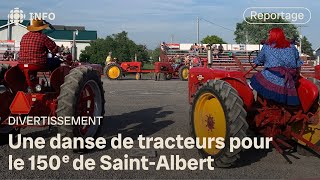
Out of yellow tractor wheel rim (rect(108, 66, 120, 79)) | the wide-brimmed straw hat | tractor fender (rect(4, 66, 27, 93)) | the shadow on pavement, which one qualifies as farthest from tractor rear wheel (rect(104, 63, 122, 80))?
the wide-brimmed straw hat

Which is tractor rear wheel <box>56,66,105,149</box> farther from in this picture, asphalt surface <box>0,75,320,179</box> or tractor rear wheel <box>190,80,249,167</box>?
tractor rear wheel <box>190,80,249,167</box>

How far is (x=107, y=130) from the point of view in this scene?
27.6 feet

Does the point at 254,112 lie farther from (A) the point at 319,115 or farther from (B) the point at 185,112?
(B) the point at 185,112

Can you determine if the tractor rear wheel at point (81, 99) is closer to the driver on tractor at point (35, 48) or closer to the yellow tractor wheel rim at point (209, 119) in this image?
the driver on tractor at point (35, 48)

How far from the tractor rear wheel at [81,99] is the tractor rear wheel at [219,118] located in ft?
5.46

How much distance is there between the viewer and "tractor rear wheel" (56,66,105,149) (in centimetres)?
613

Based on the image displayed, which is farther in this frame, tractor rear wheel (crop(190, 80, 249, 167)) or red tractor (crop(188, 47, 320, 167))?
red tractor (crop(188, 47, 320, 167))

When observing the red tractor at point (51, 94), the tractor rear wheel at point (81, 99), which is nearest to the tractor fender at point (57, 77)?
the red tractor at point (51, 94)

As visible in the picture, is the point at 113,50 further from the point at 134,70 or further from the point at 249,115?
the point at 249,115

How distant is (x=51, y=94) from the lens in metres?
7.00

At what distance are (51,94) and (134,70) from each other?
1924 cm

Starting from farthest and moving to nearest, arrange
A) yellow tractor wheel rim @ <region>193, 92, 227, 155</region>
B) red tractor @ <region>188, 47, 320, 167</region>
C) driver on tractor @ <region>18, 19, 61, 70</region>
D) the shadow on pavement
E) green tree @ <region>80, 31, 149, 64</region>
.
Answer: green tree @ <region>80, 31, 149, 64</region> → the shadow on pavement → driver on tractor @ <region>18, 19, 61, 70</region> → yellow tractor wheel rim @ <region>193, 92, 227, 155</region> → red tractor @ <region>188, 47, 320, 167</region>

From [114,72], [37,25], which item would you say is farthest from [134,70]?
[37,25]

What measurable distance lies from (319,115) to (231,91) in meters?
1.49
